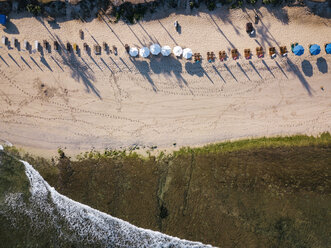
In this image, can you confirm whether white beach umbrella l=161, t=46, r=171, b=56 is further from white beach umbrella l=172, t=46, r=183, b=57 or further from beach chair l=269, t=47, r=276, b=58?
beach chair l=269, t=47, r=276, b=58

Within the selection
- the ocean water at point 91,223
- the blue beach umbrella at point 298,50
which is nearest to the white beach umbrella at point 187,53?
the blue beach umbrella at point 298,50

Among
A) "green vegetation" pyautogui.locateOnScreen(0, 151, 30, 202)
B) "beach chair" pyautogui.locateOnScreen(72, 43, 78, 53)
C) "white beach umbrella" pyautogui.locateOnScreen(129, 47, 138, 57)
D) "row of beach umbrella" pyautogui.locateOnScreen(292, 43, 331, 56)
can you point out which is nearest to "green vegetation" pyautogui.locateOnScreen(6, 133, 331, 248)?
"green vegetation" pyautogui.locateOnScreen(0, 151, 30, 202)

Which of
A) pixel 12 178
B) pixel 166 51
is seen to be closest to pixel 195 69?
pixel 166 51

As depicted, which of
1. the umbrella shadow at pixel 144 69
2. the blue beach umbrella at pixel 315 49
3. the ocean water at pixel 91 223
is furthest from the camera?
the umbrella shadow at pixel 144 69

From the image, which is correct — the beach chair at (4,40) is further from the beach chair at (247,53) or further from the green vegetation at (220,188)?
the beach chair at (247,53)

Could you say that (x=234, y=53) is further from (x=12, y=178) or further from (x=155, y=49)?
(x=12, y=178)

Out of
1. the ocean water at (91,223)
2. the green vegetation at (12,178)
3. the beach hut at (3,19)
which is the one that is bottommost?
the ocean water at (91,223)

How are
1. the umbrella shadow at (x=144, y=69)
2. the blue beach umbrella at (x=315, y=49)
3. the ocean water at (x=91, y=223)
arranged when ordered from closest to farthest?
the ocean water at (x=91, y=223)
the blue beach umbrella at (x=315, y=49)
the umbrella shadow at (x=144, y=69)
